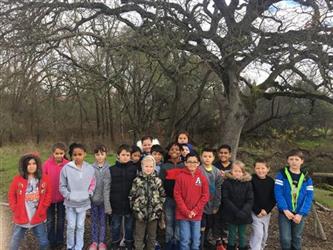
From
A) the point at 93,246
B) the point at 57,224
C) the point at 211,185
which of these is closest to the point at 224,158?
the point at 211,185

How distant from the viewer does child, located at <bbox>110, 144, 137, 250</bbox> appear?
18.5ft

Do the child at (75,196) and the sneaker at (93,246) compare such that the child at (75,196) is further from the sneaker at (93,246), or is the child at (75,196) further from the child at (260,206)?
the child at (260,206)

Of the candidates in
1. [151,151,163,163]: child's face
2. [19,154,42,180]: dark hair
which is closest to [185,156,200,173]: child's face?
[151,151,163,163]: child's face

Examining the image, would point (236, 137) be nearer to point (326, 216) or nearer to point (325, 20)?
point (326, 216)

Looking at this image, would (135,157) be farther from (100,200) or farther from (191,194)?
(191,194)

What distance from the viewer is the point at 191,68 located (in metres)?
10.1

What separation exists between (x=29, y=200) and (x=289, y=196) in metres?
3.45

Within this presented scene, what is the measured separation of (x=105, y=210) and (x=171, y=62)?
3672 millimetres

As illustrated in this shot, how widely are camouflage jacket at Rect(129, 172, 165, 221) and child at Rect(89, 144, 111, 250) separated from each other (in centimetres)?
40

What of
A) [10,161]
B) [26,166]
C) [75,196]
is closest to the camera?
[26,166]

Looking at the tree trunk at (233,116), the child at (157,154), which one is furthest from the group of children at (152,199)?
the tree trunk at (233,116)

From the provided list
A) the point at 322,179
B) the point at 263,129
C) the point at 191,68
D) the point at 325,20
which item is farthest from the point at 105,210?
the point at 263,129

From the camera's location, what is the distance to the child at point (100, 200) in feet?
18.7

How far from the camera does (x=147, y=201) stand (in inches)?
216
